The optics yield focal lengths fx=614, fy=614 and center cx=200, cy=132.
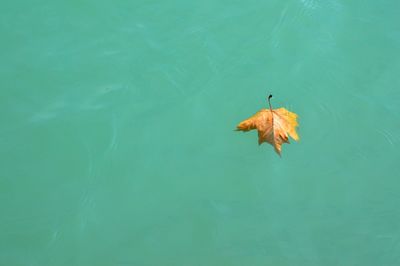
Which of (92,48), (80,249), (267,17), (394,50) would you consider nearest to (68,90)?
(92,48)

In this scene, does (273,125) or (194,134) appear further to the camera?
(194,134)

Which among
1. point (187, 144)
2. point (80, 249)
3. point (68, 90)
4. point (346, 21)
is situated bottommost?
point (80, 249)

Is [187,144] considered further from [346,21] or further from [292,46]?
[346,21]

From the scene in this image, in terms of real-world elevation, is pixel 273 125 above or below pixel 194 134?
above

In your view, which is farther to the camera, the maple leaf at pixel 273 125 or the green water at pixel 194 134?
the green water at pixel 194 134

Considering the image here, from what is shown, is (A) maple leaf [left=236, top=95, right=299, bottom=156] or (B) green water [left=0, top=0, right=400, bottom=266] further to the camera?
(B) green water [left=0, top=0, right=400, bottom=266]
